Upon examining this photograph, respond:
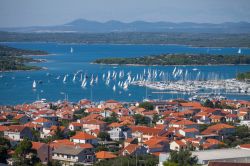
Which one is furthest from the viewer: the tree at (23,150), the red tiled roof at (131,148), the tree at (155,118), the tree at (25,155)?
the tree at (155,118)

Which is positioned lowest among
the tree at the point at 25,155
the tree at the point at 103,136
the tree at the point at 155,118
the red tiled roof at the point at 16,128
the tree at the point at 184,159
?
the tree at the point at 155,118

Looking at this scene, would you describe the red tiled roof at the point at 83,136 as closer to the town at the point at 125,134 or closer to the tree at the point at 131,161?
the town at the point at 125,134

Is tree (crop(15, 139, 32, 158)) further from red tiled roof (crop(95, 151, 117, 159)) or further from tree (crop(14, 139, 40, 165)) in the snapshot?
red tiled roof (crop(95, 151, 117, 159))

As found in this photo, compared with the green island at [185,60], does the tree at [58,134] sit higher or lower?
higher

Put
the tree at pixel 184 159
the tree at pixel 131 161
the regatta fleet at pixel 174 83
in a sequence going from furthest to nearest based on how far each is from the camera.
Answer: the regatta fleet at pixel 174 83
the tree at pixel 131 161
the tree at pixel 184 159

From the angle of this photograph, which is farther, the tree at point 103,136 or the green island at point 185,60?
the green island at point 185,60

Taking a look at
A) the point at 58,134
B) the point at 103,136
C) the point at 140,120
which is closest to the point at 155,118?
the point at 140,120

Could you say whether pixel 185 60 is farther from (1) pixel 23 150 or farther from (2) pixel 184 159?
(2) pixel 184 159

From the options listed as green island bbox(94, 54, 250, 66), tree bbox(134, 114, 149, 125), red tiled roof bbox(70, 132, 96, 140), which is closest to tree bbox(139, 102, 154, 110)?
tree bbox(134, 114, 149, 125)

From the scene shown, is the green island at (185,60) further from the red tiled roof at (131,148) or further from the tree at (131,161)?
the tree at (131,161)

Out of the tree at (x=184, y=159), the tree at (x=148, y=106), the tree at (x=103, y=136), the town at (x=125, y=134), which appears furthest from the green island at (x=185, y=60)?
the tree at (x=184, y=159)
